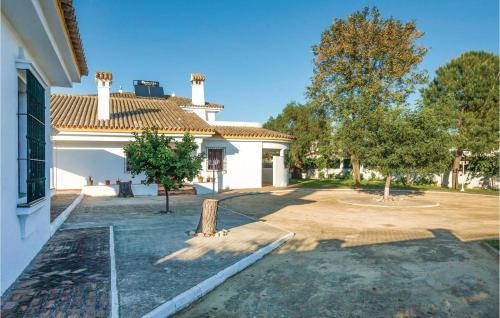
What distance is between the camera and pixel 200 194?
20.3 m

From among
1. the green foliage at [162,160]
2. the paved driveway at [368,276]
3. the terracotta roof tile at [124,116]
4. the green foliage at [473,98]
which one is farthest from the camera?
the green foliage at [473,98]

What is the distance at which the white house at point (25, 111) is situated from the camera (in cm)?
466

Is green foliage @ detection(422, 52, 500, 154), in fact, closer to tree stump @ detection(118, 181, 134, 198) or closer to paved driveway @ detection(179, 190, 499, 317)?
paved driveway @ detection(179, 190, 499, 317)

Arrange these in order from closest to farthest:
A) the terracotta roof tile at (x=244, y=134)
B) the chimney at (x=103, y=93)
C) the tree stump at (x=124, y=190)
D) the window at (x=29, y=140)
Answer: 1. the window at (x=29, y=140)
2. the tree stump at (x=124, y=190)
3. the chimney at (x=103, y=93)
4. the terracotta roof tile at (x=244, y=134)

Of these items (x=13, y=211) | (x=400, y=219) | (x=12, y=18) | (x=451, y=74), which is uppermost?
(x=451, y=74)

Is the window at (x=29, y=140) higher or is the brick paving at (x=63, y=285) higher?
the window at (x=29, y=140)

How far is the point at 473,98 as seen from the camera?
25156mm

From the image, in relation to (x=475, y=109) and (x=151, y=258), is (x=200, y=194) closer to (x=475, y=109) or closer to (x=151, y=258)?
(x=151, y=258)

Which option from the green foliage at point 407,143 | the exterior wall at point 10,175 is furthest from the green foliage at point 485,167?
the exterior wall at point 10,175

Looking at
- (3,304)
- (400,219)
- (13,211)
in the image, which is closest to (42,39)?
(13,211)

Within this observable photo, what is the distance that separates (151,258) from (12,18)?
439 cm

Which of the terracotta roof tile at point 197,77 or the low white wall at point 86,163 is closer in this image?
the low white wall at point 86,163

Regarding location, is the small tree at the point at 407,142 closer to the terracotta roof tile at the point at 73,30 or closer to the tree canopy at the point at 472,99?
the tree canopy at the point at 472,99

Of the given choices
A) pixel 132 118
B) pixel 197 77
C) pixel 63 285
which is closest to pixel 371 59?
pixel 197 77
